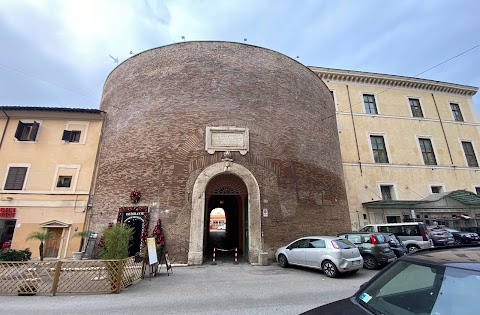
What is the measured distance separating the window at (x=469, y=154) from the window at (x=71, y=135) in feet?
120

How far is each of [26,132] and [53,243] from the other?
25.0 feet

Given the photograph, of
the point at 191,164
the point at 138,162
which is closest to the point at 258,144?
the point at 191,164

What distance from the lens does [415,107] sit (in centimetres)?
2675

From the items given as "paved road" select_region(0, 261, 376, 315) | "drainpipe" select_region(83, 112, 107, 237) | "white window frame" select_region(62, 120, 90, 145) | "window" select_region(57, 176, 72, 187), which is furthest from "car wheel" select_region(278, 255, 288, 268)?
"white window frame" select_region(62, 120, 90, 145)

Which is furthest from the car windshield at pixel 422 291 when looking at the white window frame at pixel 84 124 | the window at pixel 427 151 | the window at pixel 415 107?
the window at pixel 415 107

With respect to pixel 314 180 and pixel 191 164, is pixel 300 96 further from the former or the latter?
pixel 191 164

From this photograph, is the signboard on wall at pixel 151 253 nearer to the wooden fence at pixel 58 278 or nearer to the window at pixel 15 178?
the wooden fence at pixel 58 278

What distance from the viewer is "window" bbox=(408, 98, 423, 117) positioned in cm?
2645

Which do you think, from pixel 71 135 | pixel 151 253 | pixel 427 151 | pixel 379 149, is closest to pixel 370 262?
pixel 151 253

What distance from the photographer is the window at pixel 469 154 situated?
25.9 meters

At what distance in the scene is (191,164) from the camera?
1295cm

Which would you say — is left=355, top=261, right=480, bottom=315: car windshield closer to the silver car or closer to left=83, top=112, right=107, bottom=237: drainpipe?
the silver car

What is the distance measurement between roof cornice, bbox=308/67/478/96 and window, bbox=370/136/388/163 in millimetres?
6447

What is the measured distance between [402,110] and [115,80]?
90.9 ft
